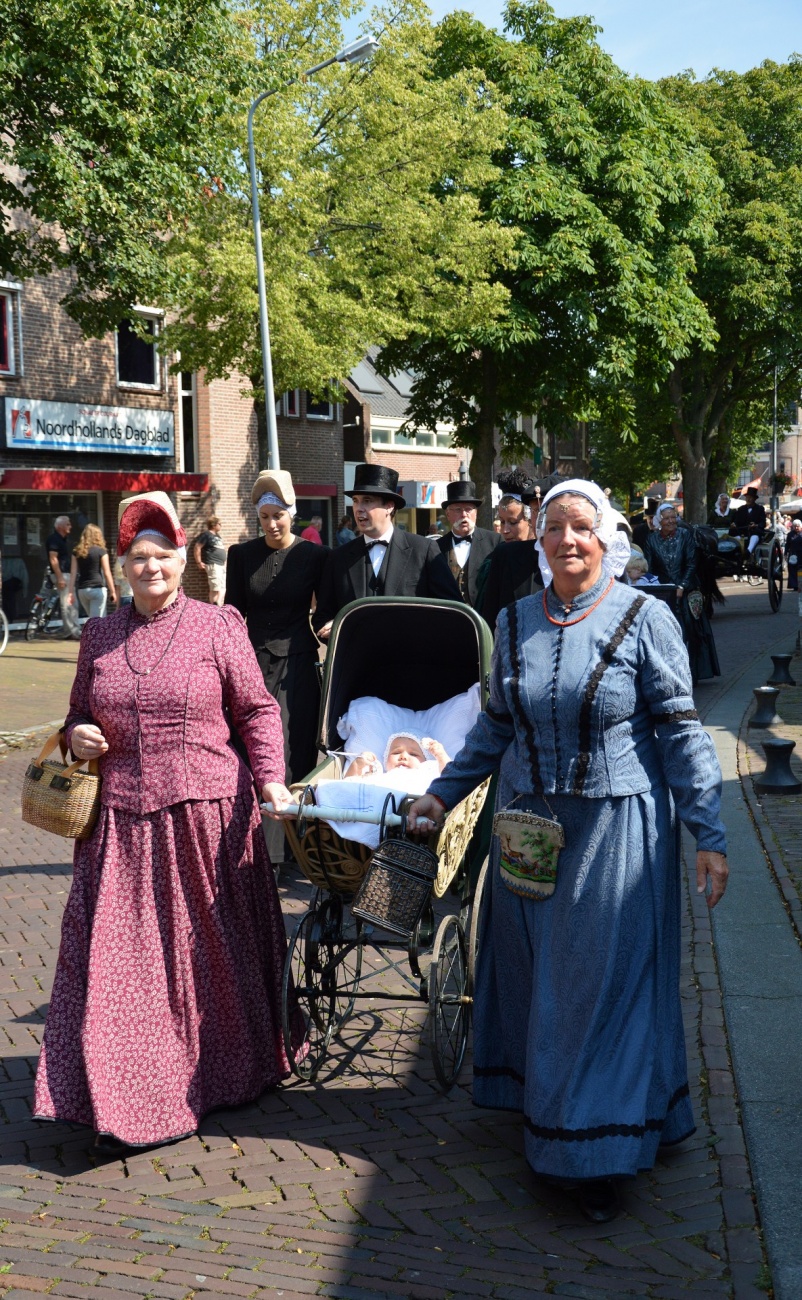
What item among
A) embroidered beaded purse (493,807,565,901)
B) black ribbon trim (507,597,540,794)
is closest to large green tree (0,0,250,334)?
black ribbon trim (507,597,540,794)

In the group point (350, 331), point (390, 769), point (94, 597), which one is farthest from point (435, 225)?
point (390, 769)

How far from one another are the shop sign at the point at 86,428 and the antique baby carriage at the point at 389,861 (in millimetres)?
19827

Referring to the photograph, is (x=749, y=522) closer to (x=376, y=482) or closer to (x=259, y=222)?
(x=259, y=222)

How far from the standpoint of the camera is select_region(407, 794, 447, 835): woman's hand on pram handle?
428 centimetres

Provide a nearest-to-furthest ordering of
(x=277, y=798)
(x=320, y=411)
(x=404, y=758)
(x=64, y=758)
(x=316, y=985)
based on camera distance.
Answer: (x=277, y=798) → (x=64, y=758) → (x=316, y=985) → (x=404, y=758) → (x=320, y=411)

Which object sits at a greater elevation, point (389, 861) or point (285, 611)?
point (285, 611)

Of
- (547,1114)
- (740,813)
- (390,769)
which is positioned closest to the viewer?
(547,1114)

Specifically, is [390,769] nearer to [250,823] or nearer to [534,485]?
[250,823]

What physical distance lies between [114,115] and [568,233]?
15.5 meters

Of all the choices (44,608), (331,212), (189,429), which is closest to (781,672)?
(331,212)

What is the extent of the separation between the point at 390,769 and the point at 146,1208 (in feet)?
6.48

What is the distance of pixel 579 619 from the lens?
3.90 meters

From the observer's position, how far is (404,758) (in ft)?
17.6

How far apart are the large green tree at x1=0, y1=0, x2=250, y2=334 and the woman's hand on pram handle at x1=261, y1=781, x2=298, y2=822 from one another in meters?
9.55
